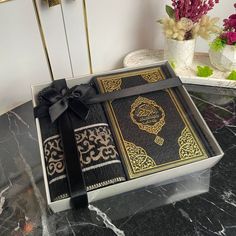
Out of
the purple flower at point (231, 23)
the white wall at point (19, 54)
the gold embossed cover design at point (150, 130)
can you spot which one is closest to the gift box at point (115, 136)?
the gold embossed cover design at point (150, 130)

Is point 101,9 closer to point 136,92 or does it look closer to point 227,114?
point 136,92

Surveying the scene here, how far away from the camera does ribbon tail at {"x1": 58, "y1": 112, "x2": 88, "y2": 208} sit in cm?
46

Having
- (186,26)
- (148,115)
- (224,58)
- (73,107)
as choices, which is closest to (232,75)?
(224,58)

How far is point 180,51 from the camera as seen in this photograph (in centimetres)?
74

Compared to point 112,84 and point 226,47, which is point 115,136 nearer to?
point 112,84

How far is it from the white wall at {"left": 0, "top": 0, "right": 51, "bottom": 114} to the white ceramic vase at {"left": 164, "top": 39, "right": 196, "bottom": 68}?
12.7 inches

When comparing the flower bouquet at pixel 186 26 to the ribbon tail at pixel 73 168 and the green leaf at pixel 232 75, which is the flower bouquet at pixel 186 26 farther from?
the ribbon tail at pixel 73 168

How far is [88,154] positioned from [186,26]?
41cm

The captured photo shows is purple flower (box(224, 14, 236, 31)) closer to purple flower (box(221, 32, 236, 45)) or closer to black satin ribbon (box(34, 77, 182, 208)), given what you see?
purple flower (box(221, 32, 236, 45))

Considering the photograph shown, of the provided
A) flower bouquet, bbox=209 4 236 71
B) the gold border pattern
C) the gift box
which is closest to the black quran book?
the gift box

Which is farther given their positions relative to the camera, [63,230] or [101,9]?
[101,9]

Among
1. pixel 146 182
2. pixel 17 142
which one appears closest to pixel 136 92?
pixel 146 182

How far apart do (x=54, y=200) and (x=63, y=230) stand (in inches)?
2.5

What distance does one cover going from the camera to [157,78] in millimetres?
635
